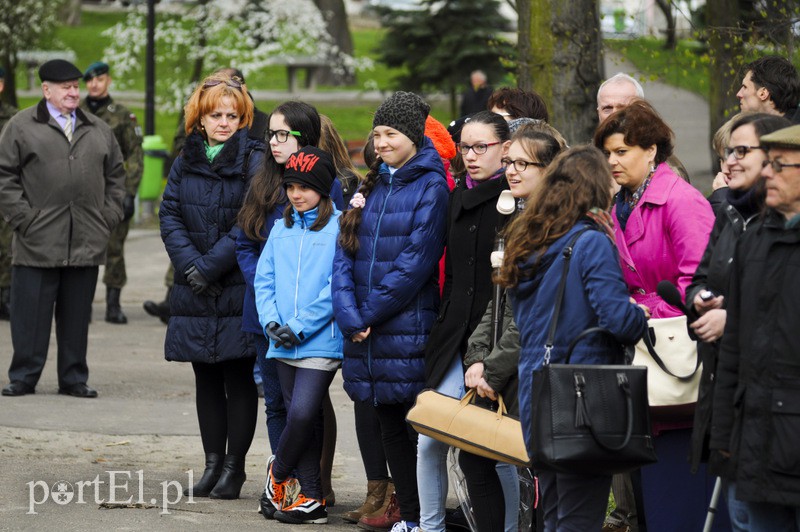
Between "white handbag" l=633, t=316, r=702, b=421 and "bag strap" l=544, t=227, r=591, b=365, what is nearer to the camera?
"bag strap" l=544, t=227, r=591, b=365

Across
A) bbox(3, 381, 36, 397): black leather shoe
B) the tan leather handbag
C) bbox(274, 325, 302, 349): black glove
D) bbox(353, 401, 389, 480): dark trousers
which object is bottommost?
bbox(3, 381, 36, 397): black leather shoe

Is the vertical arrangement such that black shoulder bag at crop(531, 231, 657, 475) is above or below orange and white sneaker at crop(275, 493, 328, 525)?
above

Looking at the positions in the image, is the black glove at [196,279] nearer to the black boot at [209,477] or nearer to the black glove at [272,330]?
the black glove at [272,330]

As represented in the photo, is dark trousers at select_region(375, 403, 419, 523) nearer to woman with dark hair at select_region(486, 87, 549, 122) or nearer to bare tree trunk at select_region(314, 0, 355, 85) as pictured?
woman with dark hair at select_region(486, 87, 549, 122)

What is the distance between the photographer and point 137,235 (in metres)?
18.5

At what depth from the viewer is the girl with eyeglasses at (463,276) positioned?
5.69m

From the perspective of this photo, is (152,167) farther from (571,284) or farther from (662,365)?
(571,284)

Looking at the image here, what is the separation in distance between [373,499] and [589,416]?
7.19ft

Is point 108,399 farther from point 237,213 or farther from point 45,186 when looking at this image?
point 237,213

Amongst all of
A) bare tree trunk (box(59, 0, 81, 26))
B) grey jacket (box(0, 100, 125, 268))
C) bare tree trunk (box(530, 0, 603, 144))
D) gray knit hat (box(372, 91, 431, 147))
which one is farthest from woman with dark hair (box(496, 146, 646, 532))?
bare tree trunk (box(59, 0, 81, 26))

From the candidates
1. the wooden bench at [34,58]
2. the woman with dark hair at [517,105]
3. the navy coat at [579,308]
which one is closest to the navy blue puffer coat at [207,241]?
the woman with dark hair at [517,105]

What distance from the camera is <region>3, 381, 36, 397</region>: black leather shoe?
29.9 ft

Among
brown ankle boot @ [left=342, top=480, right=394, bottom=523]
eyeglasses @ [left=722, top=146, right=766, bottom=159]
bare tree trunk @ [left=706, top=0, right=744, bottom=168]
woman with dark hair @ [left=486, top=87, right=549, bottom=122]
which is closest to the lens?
eyeglasses @ [left=722, top=146, right=766, bottom=159]

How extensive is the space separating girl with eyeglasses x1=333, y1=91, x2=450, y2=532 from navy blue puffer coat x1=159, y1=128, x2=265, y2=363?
93 centimetres
